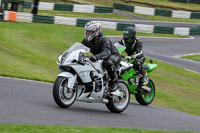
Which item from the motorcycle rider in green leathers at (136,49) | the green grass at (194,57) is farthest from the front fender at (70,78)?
the green grass at (194,57)

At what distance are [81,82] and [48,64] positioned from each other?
7842 millimetres

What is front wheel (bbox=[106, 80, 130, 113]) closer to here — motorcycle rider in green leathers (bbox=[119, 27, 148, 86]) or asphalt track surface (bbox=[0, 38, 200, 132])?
asphalt track surface (bbox=[0, 38, 200, 132])

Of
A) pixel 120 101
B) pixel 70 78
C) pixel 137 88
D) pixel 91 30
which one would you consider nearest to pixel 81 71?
pixel 70 78

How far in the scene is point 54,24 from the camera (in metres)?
29.1

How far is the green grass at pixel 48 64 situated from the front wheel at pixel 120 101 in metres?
3.02

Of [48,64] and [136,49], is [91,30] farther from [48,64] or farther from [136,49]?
[48,64]

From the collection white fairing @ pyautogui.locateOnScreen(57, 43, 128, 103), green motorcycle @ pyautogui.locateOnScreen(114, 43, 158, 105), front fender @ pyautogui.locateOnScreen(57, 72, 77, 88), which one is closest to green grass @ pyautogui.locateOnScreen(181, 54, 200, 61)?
green motorcycle @ pyautogui.locateOnScreen(114, 43, 158, 105)

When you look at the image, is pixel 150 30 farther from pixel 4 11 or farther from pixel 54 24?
pixel 4 11

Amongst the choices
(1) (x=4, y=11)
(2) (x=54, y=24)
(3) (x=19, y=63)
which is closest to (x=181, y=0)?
(2) (x=54, y=24)

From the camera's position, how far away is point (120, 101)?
895 centimetres

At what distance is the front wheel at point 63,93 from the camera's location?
24.3 feet

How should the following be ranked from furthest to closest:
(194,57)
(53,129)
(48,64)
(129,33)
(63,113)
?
(194,57) < (48,64) < (129,33) < (63,113) < (53,129)

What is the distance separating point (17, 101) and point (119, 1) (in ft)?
127

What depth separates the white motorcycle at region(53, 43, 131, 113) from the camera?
24.7 ft
